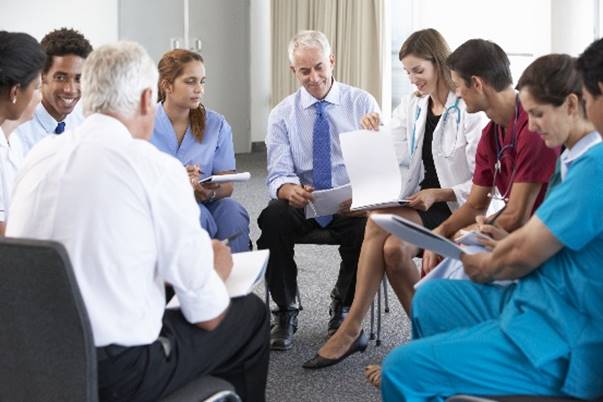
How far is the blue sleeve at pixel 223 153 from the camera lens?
380cm

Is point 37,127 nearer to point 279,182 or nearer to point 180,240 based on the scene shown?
point 279,182

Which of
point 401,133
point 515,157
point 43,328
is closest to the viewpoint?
point 43,328

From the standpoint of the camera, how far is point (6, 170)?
8.92 ft

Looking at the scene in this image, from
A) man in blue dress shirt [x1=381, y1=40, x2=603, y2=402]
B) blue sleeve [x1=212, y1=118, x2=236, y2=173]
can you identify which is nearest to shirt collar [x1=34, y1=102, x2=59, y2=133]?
blue sleeve [x1=212, y1=118, x2=236, y2=173]

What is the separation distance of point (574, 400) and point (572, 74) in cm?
75

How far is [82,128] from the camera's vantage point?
2.01 metres

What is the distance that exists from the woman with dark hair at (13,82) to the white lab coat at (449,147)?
59.7 inches

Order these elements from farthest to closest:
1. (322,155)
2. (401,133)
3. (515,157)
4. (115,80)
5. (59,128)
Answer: (322,155), (401,133), (59,128), (515,157), (115,80)

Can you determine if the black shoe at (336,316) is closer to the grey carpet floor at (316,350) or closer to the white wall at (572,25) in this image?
the grey carpet floor at (316,350)

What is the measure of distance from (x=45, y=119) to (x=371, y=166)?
1.24 m

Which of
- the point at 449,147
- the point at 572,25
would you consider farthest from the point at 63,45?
the point at 572,25

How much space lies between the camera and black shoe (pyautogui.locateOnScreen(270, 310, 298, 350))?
3.63 m

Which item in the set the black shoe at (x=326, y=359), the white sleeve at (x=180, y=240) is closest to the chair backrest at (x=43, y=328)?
the white sleeve at (x=180, y=240)

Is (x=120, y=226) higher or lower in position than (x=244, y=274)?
higher
